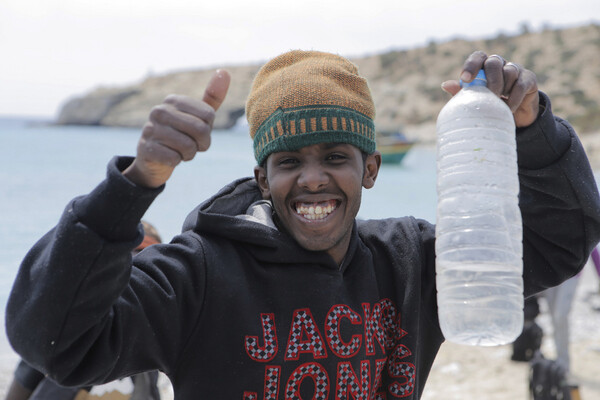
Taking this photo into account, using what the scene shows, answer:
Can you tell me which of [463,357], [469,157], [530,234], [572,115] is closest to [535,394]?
[463,357]

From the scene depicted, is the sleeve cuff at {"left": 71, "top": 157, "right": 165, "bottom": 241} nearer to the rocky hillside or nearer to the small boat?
the small boat

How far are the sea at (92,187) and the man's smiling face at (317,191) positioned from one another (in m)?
6.48

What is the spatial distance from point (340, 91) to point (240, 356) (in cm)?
85

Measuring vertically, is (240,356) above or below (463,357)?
below

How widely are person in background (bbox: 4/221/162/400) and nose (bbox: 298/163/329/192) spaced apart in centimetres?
100

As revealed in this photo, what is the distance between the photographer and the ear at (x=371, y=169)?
232 centimetres

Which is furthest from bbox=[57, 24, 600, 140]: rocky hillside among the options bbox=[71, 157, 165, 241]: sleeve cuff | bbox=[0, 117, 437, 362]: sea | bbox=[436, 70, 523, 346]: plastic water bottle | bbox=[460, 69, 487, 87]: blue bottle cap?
bbox=[71, 157, 165, 241]: sleeve cuff

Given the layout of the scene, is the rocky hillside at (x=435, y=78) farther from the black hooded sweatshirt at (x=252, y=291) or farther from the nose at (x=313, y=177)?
the nose at (x=313, y=177)

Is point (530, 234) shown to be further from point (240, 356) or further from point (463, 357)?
point (463, 357)

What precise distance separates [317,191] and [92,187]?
2092 centimetres

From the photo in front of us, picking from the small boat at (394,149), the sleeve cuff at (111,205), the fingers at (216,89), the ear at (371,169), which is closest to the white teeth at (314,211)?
the ear at (371,169)

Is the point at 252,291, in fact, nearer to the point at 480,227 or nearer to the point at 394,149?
the point at 480,227

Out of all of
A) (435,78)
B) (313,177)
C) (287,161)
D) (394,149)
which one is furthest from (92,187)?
(435,78)

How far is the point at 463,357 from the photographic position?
24.2 ft
